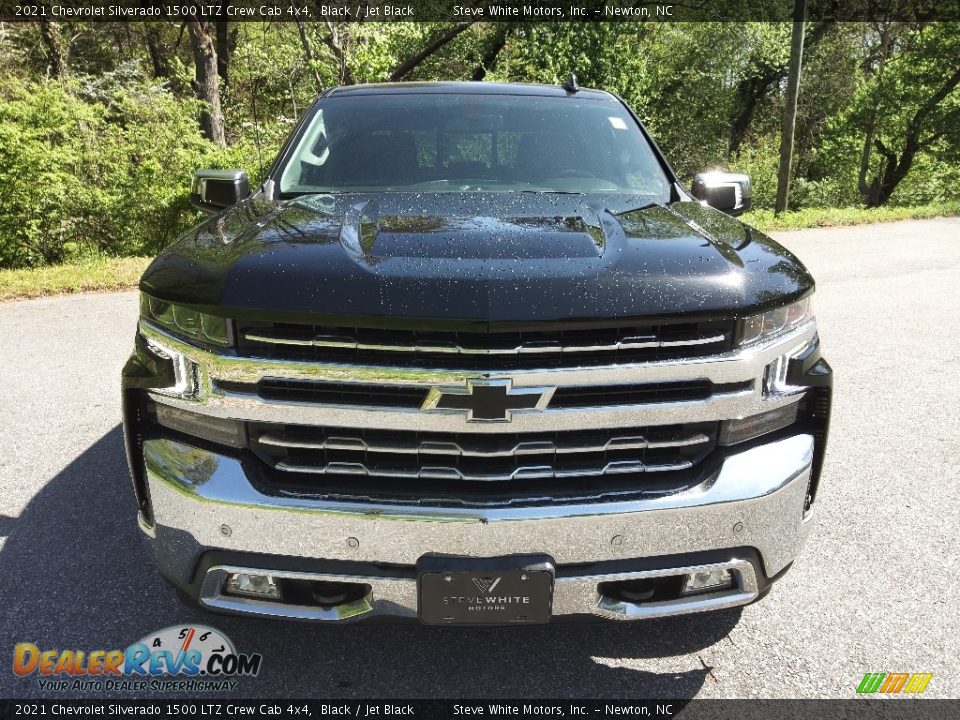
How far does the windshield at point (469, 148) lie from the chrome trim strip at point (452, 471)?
1414mm

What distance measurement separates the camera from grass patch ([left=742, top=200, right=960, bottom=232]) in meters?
13.9

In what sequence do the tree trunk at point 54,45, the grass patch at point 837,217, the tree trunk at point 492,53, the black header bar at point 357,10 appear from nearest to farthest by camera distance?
1. the grass patch at point 837,217
2. the black header bar at point 357,10
3. the tree trunk at point 54,45
4. the tree trunk at point 492,53

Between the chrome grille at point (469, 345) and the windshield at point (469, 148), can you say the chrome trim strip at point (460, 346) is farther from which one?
the windshield at point (469, 148)

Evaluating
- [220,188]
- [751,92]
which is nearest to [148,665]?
[220,188]

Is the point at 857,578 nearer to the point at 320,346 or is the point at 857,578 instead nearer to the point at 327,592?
the point at 327,592

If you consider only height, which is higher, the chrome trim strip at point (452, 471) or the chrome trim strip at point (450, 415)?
the chrome trim strip at point (450, 415)

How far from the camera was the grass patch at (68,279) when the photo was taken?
7.86 m

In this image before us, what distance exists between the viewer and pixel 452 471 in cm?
192

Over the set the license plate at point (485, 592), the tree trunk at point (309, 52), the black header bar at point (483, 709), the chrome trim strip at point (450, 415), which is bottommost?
the black header bar at point (483, 709)

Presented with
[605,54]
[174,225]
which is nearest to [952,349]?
[174,225]

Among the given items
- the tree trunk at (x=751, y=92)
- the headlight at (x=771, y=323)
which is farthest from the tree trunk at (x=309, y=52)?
the tree trunk at (x=751, y=92)

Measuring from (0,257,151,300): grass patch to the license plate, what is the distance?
7.42 m

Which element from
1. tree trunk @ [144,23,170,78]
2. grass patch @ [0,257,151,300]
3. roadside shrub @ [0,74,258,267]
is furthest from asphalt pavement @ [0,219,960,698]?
tree trunk @ [144,23,170,78]

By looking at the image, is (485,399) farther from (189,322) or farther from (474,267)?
(189,322)
